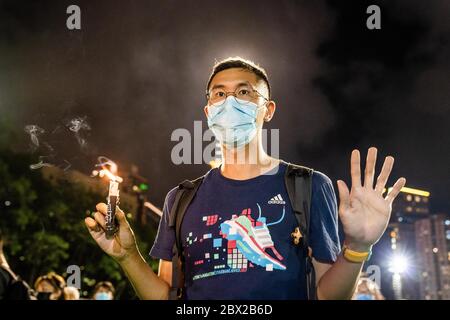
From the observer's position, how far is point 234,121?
11.1 feet

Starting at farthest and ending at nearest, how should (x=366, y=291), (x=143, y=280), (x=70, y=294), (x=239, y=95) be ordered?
(x=366, y=291)
(x=70, y=294)
(x=239, y=95)
(x=143, y=280)

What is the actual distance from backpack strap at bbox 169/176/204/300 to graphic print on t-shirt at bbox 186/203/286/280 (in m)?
0.14

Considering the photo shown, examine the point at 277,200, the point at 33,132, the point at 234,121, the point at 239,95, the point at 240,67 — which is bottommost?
the point at 277,200

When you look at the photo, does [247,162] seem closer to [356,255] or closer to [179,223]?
[179,223]

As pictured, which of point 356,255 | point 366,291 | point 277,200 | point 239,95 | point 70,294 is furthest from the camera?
point 366,291

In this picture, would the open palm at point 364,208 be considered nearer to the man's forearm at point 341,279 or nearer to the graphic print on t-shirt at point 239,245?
the man's forearm at point 341,279

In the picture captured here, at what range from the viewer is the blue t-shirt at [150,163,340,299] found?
2736mm

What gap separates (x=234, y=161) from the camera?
11.0 ft

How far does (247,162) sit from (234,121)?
310 mm

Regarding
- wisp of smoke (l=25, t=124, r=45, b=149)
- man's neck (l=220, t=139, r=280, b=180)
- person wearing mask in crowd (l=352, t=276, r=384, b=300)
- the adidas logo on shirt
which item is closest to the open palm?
the adidas logo on shirt

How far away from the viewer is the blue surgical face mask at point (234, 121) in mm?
3400

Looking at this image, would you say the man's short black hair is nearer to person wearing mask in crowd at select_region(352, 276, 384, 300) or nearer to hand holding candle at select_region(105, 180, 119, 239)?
hand holding candle at select_region(105, 180, 119, 239)

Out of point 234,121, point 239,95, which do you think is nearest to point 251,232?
point 234,121
